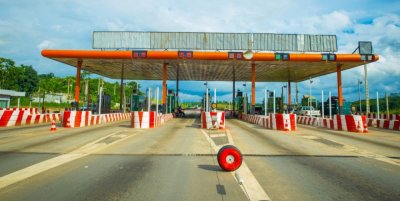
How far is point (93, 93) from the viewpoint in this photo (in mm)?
87938

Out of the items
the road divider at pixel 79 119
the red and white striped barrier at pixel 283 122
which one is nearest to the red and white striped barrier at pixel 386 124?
the red and white striped barrier at pixel 283 122

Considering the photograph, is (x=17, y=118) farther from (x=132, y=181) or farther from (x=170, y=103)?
(x=170, y=103)

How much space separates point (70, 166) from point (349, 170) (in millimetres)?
6046

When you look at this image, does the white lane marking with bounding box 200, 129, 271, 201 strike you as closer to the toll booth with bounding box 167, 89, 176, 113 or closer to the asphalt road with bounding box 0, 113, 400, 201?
the asphalt road with bounding box 0, 113, 400, 201

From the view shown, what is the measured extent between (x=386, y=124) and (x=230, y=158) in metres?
20.0

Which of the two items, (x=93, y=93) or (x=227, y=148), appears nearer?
(x=227, y=148)

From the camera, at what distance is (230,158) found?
18.6 ft

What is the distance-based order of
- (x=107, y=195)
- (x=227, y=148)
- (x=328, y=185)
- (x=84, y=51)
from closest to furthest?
(x=107, y=195) → (x=328, y=185) → (x=227, y=148) → (x=84, y=51)

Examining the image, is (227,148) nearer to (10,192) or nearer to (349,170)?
(349,170)

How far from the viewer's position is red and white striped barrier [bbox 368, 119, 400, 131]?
1926cm

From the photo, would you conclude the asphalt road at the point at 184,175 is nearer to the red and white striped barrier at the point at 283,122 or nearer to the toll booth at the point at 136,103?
the red and white striped barrier at the point at 283,122

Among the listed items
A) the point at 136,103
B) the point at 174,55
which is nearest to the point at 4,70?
the point at 136,103

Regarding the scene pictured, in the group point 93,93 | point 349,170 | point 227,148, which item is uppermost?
point 93,93

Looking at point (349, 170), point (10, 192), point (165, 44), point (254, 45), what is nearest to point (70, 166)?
point (10, 192)
